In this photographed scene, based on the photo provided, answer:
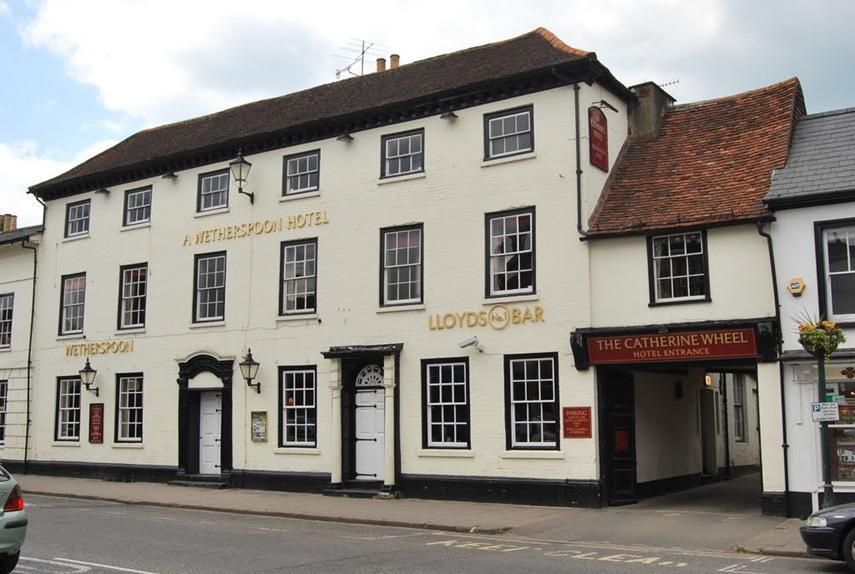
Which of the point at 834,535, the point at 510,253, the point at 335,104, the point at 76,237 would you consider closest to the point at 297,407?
the point at 510,253

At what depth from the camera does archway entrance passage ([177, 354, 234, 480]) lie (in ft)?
79.0

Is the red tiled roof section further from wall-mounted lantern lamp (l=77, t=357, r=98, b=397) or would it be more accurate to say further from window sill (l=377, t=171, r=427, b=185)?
wall-mounted lantern lamp (l=77, t=357, r=98, b=397)

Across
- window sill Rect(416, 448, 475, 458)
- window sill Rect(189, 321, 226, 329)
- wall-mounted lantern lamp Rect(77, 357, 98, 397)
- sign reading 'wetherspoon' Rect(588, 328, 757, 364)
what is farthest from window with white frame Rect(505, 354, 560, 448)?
wall-mounted lantern lamp Rect(77, 357, 98, 397)

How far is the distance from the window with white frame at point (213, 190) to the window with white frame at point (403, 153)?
208 inches

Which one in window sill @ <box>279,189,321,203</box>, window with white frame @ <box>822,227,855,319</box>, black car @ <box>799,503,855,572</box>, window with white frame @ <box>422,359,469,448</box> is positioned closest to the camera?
black car @ <box>799,503,855,572</box>

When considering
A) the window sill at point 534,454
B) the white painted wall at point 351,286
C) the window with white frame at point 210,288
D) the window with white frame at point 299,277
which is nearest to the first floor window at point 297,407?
the white painted wall at point 351,286

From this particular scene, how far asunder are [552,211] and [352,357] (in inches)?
233

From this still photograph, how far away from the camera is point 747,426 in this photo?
28.5m

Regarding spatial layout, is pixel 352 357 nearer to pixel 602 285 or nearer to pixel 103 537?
pixel 602 285

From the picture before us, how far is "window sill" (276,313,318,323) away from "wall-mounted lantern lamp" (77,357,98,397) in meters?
7.05

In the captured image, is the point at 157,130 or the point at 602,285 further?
Answer: the point at 157,130

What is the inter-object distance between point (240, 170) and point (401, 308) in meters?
6.18

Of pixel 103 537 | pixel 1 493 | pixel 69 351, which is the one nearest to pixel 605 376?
pixel 103 537

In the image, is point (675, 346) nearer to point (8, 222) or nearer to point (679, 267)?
point (679, 267)
